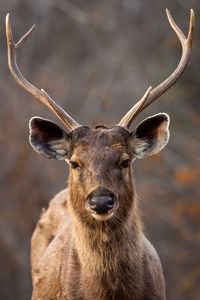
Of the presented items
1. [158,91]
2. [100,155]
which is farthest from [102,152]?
[158,91]

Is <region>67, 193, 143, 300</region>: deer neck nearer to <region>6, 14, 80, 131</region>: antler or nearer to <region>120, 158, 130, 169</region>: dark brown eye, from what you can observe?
<region>120, 158, 130, 169</region>: dark brown eye

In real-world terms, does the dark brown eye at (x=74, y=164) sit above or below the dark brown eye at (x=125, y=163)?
Answer: above

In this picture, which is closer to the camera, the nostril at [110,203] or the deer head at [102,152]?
the nostril at [110,203]

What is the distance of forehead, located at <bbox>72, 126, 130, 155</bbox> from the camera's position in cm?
646

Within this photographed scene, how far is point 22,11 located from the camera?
2106 cm

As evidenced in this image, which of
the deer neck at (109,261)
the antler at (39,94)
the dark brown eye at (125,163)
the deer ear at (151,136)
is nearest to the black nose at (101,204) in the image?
the deer neck at (109,261)

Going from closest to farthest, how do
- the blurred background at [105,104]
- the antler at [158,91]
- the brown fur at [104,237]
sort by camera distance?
the brown fur at [104,237] → the antler at [158,91] → the blurred background at [105,104]

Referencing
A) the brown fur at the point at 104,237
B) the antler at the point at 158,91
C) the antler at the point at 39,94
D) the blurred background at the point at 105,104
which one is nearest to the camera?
the brown fur at the point at 104,237

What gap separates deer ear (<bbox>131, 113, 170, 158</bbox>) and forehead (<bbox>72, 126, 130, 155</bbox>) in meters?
0.24

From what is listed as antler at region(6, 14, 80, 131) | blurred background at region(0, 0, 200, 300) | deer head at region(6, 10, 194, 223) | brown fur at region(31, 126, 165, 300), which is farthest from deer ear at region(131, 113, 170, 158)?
blurred background at region(0, 0, 200, 300)

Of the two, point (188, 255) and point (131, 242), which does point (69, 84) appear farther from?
point (131, 242)

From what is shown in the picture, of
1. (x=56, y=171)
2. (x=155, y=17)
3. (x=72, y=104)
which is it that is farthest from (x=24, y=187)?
(x=155, y=17)

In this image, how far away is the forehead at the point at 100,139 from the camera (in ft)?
21.2

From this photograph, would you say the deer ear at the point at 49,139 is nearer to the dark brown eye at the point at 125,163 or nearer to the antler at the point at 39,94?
the antler at the point at 39,94
